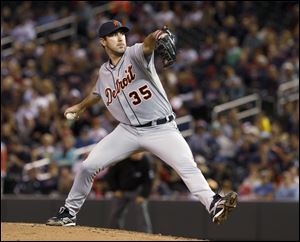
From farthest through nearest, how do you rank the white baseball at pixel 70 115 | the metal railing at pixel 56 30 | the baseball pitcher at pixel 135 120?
the metal railing at pixel 56 30
the white baseball at pixel 70 115
the baseball pitcher at pixel 135 120

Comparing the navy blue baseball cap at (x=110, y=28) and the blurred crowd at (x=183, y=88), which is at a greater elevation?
the navy blue baseball cap at (x=110, y=28)

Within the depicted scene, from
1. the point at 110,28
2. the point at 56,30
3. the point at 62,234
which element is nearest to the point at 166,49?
the point at 110,28

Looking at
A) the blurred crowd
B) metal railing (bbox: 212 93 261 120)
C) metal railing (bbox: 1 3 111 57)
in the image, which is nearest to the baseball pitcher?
the blurred crowd

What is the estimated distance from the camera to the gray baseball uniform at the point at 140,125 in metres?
7.40

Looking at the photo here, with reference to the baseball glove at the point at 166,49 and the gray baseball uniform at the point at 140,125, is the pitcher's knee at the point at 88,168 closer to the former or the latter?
the gray baseball uniform at the point at 140,125

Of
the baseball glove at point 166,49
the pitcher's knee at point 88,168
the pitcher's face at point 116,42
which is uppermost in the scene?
the pitcher's face at point 116,42

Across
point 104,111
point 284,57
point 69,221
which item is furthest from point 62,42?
point 69,221

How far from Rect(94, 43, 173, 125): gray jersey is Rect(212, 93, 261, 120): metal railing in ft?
27.6

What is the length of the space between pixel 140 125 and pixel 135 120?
0.20ft

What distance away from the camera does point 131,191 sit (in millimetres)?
11984

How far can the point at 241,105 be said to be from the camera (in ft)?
54.0

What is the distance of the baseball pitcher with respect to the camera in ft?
24.2

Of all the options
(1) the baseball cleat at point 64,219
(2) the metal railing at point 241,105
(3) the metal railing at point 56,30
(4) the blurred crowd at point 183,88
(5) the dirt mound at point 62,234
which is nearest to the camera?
(5) the dirt mound at point 62,234

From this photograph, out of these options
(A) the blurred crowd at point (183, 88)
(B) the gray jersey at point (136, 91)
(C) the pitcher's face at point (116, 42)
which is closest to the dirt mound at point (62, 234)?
(B) the gray jersey at point (136, 91)
